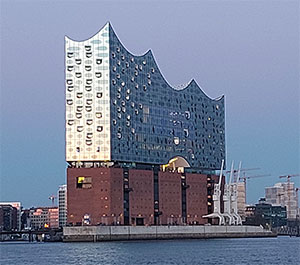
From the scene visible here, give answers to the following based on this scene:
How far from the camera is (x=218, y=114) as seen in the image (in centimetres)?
15888

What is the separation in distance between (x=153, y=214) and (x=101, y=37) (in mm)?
27954

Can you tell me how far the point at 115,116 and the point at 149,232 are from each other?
1846 centimetres

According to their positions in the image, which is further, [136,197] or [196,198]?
[196,198]

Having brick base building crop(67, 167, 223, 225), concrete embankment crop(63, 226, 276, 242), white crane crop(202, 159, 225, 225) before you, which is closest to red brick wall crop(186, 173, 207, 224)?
brick base building crop(67, 167, 223, 225)

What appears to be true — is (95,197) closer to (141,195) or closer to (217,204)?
(141,195)

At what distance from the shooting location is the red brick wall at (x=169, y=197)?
140000 millimetres

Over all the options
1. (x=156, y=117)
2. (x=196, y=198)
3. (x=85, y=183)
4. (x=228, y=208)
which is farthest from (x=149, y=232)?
(x=228, y=208)

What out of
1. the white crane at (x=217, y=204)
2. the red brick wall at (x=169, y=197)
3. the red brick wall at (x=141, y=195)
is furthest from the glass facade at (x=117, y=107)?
the white crane at (x=217, y=204)

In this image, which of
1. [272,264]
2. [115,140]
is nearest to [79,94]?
[115,140]

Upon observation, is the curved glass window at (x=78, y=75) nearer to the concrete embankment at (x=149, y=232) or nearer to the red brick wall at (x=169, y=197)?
the red brick wall at (x=169, y=197)

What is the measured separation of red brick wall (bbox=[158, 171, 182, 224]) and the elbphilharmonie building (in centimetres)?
82

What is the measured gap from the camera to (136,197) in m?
134

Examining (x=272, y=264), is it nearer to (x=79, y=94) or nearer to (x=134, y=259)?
(x=134, y=259)

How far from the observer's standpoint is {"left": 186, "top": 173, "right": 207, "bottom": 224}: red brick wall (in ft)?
479
